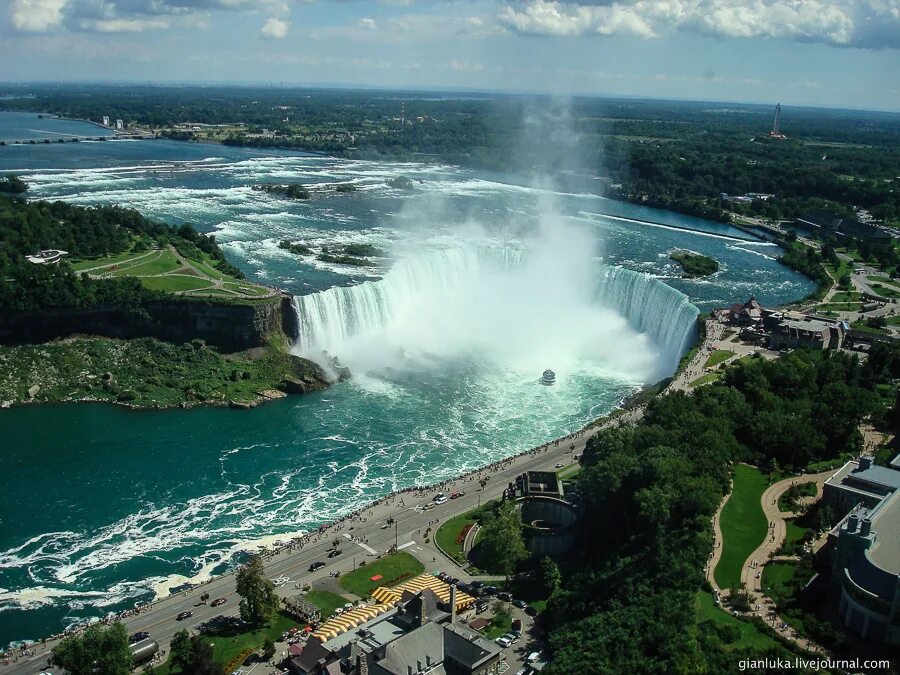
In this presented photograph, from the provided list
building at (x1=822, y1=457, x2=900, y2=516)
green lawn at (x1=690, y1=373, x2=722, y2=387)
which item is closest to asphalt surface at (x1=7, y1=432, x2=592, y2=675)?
green lawn at (x1=690, y1=373, x2=722, y2=387)

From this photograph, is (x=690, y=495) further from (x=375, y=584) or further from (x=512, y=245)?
(x=512, y=245)

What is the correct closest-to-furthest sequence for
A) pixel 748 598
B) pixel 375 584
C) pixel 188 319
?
pixel 748 598 → pixel 375 584 → pixel 188 319

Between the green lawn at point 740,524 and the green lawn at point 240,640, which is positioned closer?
the green lawn at point 240,640

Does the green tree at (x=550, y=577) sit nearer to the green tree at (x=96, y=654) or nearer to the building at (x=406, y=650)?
the building at (x=406, y=650)

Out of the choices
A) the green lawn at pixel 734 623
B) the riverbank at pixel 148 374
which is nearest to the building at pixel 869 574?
the green lawn at pixel 734 623

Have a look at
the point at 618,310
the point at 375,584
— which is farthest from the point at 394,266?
the point at 375,584

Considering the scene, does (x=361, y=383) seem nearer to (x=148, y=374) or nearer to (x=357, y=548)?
(x=148, y=374)
